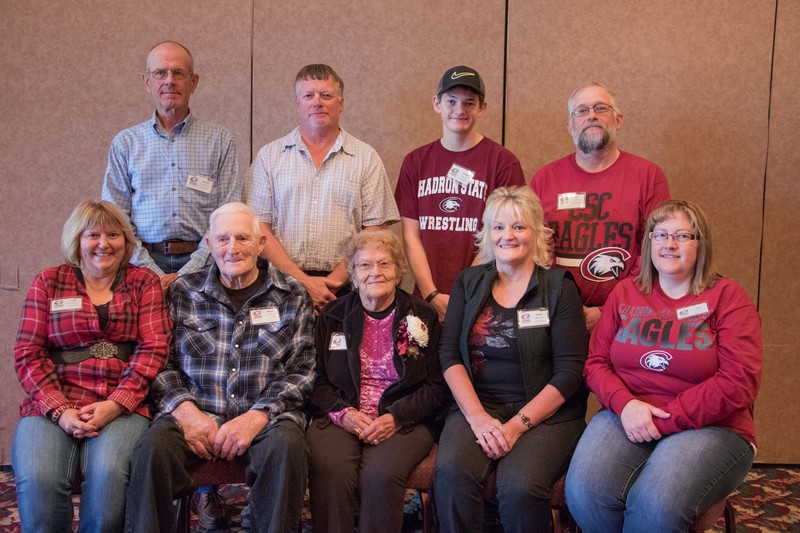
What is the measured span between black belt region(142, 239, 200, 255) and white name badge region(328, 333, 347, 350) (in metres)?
0.94

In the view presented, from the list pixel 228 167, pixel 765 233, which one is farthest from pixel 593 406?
pixel 228 167

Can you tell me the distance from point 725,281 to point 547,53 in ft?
6.39

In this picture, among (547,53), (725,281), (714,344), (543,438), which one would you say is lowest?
(543,438)

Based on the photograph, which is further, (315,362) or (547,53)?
(547,53)

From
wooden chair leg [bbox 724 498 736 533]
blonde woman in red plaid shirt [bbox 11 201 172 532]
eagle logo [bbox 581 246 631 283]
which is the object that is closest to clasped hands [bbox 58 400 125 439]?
blonde woman in red plaid shirt [bbox 11 201 172 532]

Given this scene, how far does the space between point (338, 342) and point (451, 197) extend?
909mm

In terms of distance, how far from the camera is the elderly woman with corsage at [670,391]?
221 cm

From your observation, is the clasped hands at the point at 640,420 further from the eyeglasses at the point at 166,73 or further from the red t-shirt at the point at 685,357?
the eyeglasses at the point at 166,73

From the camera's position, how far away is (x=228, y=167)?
130 inches

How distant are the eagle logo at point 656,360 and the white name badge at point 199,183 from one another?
6.89ft

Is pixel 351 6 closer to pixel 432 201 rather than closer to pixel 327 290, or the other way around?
pixel 432 201

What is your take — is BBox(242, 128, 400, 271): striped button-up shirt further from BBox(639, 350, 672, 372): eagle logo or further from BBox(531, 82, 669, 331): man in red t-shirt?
BBox(639, 350, 672, 372): eagle logo

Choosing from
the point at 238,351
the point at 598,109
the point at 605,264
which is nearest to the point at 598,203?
the point at 605,264

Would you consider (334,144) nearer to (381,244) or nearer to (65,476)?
(381,244)
